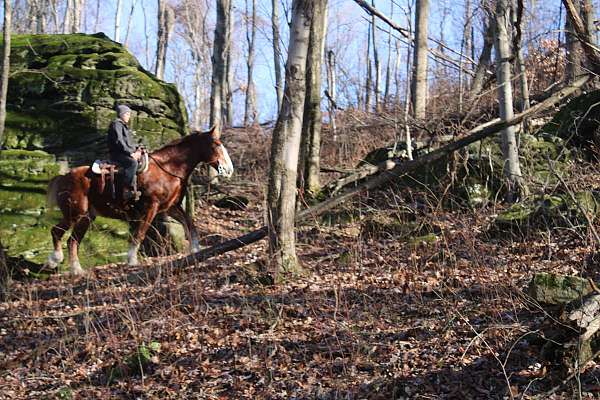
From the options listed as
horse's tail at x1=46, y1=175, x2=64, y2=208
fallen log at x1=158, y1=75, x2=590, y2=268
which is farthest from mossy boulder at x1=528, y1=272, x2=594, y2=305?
horse's tail at x1=46, y1=175, x2=64, y2=208

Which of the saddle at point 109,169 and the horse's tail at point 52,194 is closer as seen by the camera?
the saddle at point 109,169

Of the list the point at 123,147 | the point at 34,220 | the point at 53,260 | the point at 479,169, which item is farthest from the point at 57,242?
the point at 479,169

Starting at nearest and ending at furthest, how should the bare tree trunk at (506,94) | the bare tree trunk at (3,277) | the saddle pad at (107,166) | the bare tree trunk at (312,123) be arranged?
the bare tree trunk at (3,277)
the bare tree trunk at (506,94)
the saddle pad at (107,166)
the bare tree trunk at (312,123)

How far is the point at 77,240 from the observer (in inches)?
412

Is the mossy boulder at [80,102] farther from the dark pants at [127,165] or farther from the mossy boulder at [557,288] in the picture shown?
the mossy boulder at [557,288]

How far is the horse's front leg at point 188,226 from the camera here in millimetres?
10188

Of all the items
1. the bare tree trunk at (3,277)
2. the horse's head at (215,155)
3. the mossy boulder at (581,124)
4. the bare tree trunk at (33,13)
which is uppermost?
the bare tree trunk at (33,13)

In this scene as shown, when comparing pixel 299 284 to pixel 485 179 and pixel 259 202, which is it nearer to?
pixel 485 179

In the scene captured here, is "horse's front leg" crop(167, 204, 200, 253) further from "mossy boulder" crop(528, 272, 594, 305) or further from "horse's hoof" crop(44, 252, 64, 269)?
"mossy boulder" crop(528, 272, 594, 305)

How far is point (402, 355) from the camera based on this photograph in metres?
6.05

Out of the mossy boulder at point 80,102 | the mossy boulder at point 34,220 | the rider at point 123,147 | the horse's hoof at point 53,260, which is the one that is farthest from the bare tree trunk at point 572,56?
the horse's hoof at point 53,260

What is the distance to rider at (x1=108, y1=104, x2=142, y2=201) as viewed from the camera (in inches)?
391

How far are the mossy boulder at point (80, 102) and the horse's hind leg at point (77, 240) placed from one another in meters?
2.13

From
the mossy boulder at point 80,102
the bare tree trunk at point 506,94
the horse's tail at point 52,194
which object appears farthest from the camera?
the mossy boulder at point 80,102
